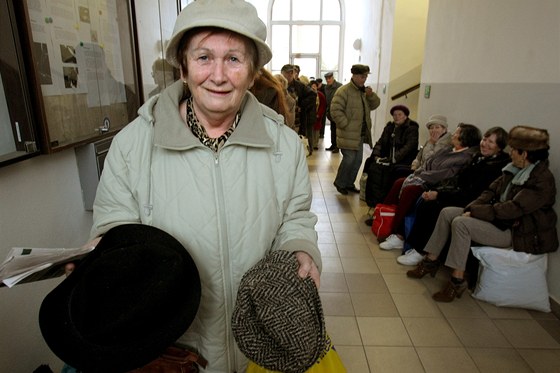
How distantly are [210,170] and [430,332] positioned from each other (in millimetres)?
2052

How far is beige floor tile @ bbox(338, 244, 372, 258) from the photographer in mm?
3580

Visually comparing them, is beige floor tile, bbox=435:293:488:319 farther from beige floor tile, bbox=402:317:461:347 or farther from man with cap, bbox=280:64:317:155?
man with cap, bbox=280:64:317:155

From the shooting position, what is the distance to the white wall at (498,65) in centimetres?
266

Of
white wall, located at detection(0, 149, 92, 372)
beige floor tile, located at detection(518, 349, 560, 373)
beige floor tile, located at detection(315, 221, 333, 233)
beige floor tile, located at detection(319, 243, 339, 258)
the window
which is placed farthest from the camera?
the window

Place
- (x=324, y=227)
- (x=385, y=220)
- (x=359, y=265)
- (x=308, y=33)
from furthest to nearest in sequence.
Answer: (x=308, y=33)
(x=324, y=227)
(x=385, y=220)
(x=359, y=265)

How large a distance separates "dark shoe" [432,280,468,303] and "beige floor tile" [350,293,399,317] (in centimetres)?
35

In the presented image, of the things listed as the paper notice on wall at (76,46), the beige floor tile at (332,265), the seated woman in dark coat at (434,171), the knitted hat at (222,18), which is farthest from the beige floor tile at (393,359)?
the paper notice on wall at (76,46)

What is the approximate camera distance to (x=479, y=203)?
2.91 m

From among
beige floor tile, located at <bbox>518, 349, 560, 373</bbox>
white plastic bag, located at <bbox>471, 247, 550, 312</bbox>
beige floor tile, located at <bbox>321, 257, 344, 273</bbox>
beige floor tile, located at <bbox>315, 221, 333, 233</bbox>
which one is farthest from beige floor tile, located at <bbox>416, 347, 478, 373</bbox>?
beige floor tile, located at <bbox>315, 221, 333, 233</bbox>

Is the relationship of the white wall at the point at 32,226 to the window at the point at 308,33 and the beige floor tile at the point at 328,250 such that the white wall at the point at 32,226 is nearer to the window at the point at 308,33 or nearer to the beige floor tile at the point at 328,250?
the beige floor tile at the point at 328,250

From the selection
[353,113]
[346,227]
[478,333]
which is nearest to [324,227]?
[346,227]

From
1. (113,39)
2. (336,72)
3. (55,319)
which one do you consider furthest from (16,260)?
(336,72)

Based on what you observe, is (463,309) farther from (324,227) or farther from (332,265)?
(324,227)

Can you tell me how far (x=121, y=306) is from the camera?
2.87ft
